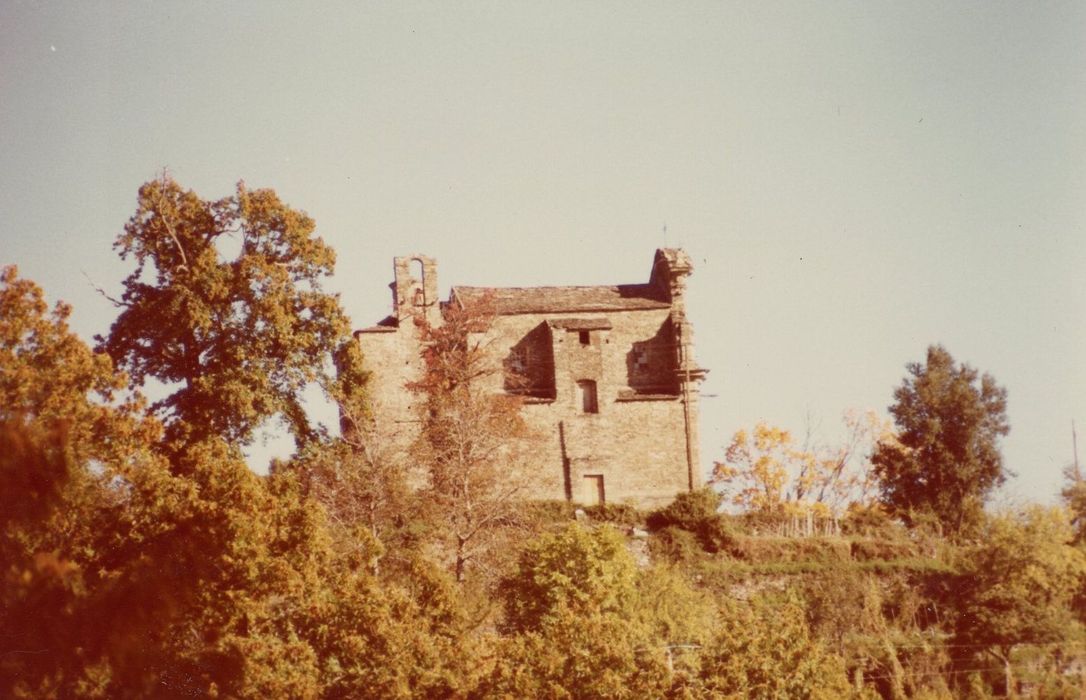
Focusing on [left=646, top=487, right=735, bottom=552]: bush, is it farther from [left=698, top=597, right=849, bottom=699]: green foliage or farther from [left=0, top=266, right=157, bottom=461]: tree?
[left=0, top=266, right=157, bottom=461]: tree

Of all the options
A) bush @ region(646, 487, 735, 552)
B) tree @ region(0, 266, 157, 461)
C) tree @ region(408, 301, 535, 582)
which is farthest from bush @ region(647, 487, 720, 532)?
tree @ region(0, 266, 157, 461)

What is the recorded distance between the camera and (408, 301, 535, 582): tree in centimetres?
2791

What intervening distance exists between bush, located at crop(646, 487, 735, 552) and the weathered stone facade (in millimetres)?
2221

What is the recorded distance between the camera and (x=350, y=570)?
820 inches

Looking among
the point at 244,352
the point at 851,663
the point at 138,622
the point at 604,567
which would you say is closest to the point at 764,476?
the point at 851,663

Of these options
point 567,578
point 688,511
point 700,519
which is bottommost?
point 567,578

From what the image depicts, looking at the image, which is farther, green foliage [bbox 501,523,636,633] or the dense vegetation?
green foliage [bbox 501,523,636,633]

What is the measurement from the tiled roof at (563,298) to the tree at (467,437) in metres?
1.69

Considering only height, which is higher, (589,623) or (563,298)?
(563,298)

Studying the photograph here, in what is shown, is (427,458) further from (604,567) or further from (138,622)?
(138,622)

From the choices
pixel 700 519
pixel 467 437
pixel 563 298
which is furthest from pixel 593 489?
pixel 467 437

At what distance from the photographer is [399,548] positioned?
27.0m

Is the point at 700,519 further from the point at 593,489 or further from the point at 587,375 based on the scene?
the point at 587,375

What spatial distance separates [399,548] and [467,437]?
4.15 meters
